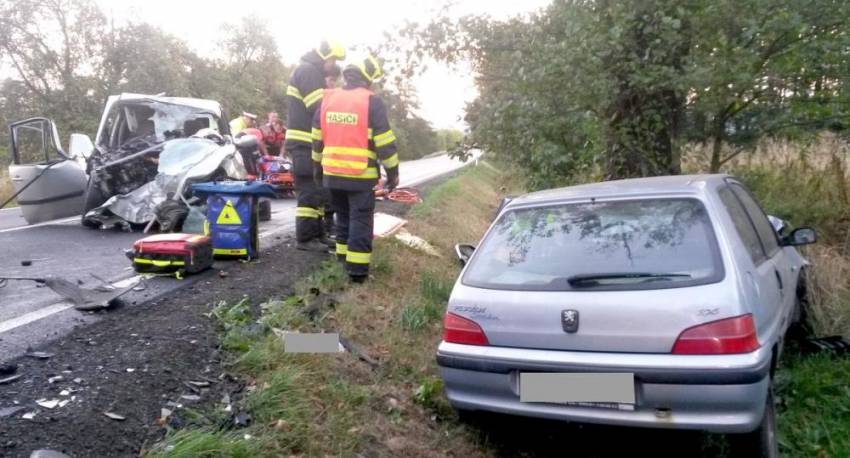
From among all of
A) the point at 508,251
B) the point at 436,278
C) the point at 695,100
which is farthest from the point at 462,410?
the point at 695,100

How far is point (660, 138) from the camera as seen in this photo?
777 centimetres

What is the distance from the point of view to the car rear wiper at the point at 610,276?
3.31 meters

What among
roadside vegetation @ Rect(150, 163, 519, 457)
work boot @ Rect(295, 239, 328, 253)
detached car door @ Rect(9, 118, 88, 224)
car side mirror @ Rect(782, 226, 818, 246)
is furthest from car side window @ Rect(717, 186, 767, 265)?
detached car door @ Rect(9, 118, 88, 224)

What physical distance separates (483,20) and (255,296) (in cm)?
474

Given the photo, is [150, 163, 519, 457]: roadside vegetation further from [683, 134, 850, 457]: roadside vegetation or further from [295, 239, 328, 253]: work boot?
[683, 134, 850, 457]: roadside vegetation

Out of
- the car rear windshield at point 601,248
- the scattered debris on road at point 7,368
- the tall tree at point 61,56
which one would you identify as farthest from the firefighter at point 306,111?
the tall tree at point 61,56

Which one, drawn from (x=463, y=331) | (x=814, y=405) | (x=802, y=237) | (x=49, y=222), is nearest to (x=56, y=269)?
(x=49, y=222)

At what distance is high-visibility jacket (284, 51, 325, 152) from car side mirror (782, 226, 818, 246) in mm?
4176

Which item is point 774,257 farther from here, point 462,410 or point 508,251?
point 462,410

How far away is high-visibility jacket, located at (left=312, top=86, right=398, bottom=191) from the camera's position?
5.76 m

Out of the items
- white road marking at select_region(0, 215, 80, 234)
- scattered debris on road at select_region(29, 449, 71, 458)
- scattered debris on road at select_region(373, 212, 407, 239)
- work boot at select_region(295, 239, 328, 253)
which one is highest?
scattered debris on road at select_region(29, 449, 71, 458)

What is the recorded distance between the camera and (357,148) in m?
5.80

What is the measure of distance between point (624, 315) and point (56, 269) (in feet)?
16.8

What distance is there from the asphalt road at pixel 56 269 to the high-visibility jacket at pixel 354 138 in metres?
1.53
